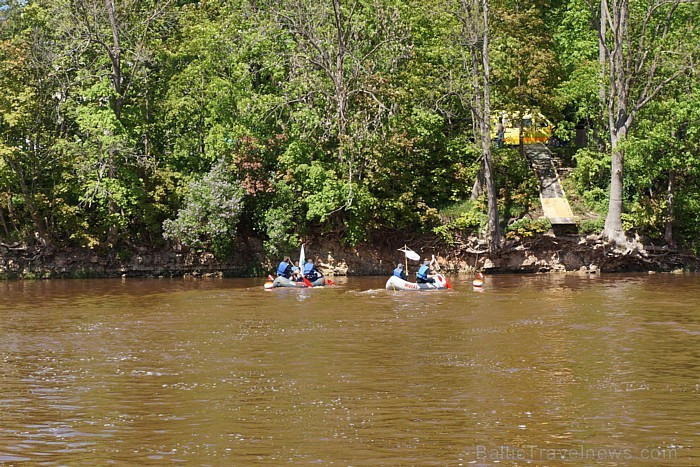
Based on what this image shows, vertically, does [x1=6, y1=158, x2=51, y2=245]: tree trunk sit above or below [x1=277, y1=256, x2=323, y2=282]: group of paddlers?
above

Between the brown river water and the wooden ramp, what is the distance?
10254 mm

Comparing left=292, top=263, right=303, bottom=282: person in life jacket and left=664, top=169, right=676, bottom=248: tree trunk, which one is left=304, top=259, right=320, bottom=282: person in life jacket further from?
left=664, top=169, right=676, bottom=248: tree trunk

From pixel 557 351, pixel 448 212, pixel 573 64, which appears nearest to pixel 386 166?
pixel 448 212

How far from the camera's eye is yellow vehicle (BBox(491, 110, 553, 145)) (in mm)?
42562

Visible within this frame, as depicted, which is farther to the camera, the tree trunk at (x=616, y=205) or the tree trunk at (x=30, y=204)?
the tree trunk at (x=30, y=204)

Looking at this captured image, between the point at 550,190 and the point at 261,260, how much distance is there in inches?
510

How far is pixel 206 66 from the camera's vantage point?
142 feet

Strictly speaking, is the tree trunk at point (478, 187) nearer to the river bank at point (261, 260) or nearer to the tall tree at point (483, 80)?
the tall tree at point (483, 80)

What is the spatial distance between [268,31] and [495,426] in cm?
3058

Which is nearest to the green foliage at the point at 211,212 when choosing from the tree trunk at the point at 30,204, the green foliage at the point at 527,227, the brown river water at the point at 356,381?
the tree trunk at the point at 30,204

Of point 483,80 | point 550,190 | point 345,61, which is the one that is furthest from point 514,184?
point 345,61

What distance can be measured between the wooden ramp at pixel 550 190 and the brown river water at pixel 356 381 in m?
10.3

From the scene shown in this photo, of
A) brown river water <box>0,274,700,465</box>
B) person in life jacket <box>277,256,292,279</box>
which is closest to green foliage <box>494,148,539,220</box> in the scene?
person in life jacket <box>277,256,292,279</box>

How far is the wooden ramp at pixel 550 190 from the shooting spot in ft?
135
